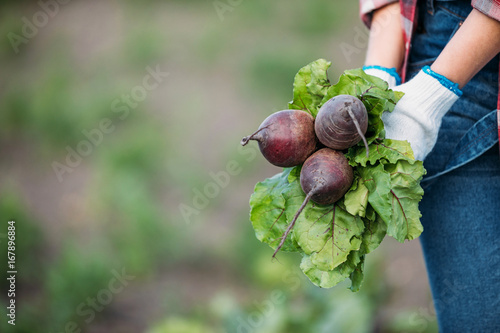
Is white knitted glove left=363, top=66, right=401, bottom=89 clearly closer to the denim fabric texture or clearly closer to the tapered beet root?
the denim fabric texture

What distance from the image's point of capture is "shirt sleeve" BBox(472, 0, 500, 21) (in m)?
1.20

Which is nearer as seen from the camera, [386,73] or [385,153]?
[385,153]

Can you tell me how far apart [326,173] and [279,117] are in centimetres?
22

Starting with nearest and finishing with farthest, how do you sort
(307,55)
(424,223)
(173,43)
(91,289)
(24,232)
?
(424,223)
(91,289)
(24,232)
(307,55)
(173,43)

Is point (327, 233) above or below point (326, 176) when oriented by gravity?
below

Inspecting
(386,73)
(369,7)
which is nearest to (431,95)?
(386,73)

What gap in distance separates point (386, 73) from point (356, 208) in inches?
18.8

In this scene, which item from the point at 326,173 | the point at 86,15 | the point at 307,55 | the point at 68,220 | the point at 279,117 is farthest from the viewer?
the point at 86,15

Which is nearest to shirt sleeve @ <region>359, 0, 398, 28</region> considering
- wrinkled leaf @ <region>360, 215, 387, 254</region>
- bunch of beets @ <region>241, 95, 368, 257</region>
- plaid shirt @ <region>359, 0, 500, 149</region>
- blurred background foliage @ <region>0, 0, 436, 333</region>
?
plaid shirt @ <region>359, 0, 500, 149</region>

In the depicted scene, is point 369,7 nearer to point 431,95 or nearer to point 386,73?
point 386,73

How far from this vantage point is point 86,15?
24.8 ft

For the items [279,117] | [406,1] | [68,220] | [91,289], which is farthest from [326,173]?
[68,220]

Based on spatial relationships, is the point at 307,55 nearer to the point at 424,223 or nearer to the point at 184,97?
the point at 184,97

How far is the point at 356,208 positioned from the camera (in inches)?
49.9
